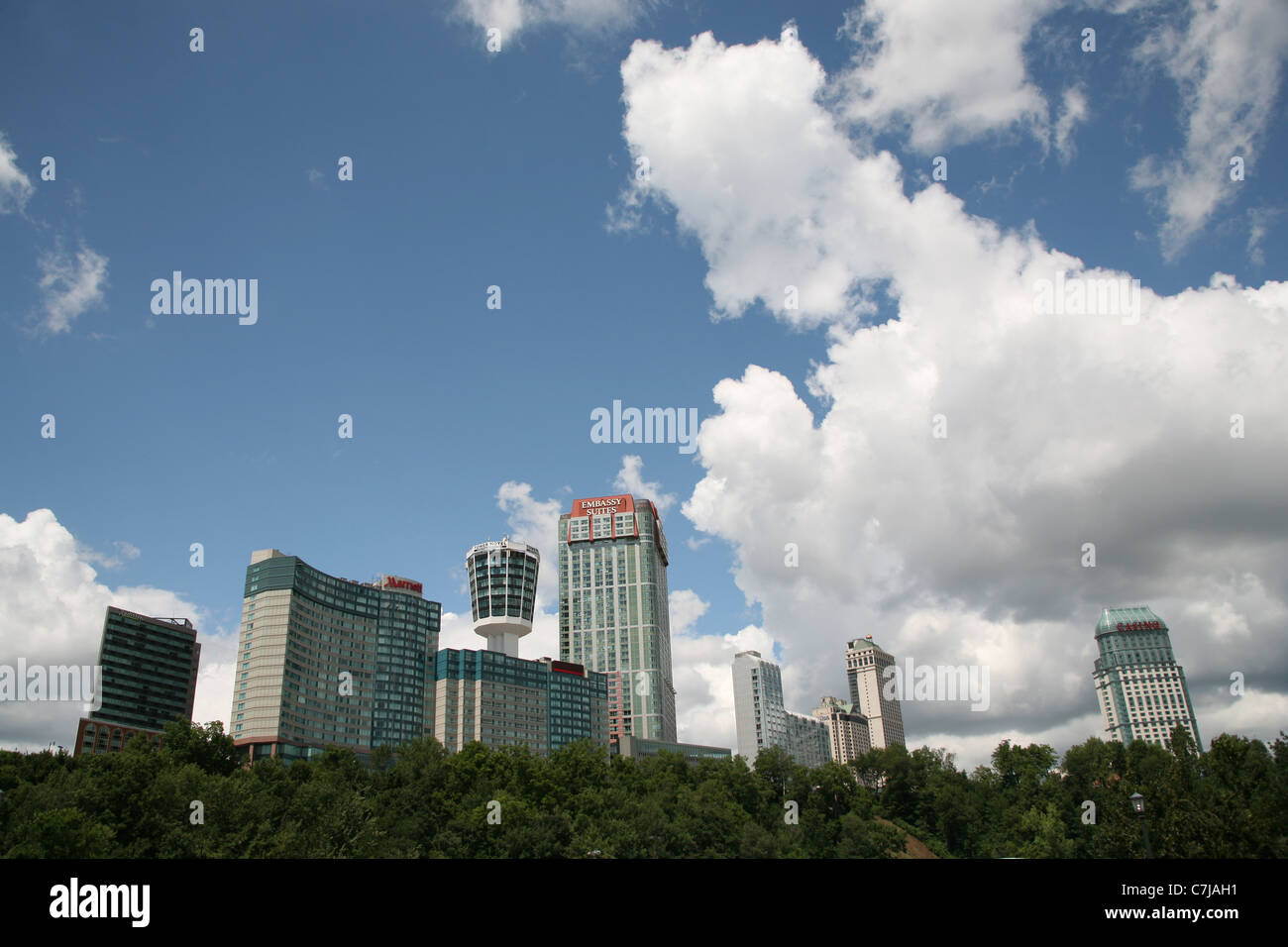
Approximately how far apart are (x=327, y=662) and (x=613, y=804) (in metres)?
108

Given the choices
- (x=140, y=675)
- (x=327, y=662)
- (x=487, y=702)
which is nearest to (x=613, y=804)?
(x=327, y=662)

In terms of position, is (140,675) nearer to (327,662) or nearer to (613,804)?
(327,662)

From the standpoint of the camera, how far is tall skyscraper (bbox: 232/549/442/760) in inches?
5969

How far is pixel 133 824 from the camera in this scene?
5516 centimetres

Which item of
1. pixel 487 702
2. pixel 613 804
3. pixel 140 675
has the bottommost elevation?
pixel 613 804

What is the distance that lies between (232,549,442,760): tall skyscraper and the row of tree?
73178 mm

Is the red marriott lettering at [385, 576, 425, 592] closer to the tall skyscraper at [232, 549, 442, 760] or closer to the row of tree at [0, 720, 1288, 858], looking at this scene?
the tall skyscraper at [232, 549, 442, 760]

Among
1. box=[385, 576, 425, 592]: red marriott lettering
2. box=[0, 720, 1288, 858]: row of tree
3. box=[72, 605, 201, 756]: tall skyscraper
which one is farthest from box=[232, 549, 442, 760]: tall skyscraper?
box=[0, 720, 1288, 858]: row of tree

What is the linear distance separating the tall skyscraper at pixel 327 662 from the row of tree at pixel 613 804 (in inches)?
2881

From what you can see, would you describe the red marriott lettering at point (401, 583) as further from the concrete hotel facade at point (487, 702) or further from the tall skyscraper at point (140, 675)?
the tall skyscraper at point (140, 675)

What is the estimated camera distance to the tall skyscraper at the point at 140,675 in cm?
16188

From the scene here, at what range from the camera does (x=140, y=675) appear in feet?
559

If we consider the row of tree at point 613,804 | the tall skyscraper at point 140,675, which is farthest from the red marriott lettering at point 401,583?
the row of tree at point 613,804

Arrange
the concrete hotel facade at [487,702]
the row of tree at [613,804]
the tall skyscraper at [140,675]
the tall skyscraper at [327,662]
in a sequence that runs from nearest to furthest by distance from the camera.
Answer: the row of tree at [613,804], the tall skyscraper at [327,662], the tall skyscraper at [140,675], the concrete hotel facade at [487,702]
